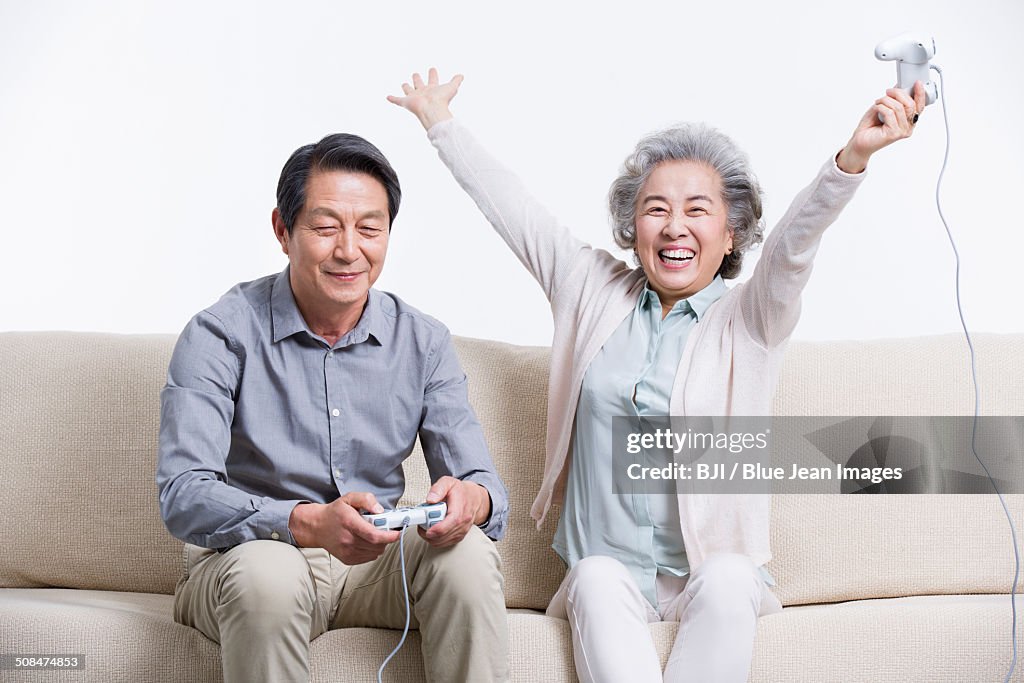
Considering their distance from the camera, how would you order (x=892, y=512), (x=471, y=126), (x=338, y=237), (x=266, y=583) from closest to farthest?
1. (x=266, y=583)
2. (x=338, y=237)
3. (x=892, y=512)
4. (x=471, y=126)

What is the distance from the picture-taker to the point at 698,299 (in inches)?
82.9

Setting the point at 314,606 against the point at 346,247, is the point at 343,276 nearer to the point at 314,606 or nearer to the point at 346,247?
the point at 346,247

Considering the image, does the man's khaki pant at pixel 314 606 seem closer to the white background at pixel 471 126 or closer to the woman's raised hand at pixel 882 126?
the woman's raised hand at pixel 882 126

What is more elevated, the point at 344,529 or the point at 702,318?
the point at 702,318

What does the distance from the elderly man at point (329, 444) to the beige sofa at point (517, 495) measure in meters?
0.35

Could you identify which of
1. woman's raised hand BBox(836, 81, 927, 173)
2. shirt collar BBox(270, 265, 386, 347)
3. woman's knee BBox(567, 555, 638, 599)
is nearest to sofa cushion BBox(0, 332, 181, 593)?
shirt collar BBox(270, 265, 386, 347)

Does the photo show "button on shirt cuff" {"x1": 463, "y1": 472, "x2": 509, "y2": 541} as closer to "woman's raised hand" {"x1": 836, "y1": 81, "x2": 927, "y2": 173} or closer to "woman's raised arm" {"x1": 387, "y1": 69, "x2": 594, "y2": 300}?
"woman's raised arm" {"x1": 387, "y1": 69, "x2": 594, "y2": 300}

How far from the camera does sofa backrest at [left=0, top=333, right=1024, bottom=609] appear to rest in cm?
223

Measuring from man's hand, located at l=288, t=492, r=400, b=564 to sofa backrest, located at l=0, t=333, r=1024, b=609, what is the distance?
0.61 metres

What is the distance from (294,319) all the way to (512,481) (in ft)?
2.10

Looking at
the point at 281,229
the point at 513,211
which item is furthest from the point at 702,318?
the point at 281,229

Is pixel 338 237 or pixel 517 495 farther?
pixel 517 495

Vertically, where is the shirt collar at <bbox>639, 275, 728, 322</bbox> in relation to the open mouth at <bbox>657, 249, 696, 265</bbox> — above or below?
below

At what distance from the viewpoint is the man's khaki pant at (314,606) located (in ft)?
5.18
